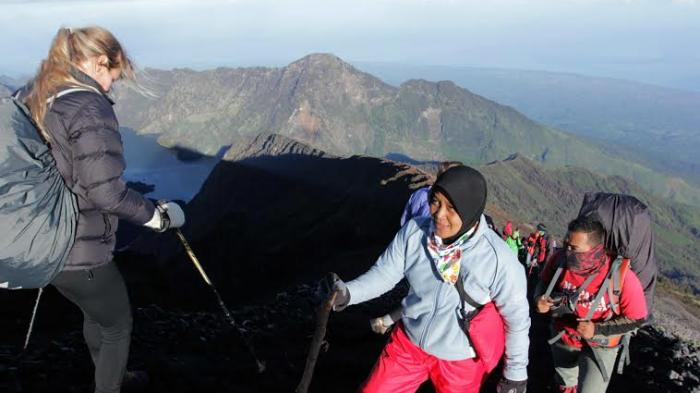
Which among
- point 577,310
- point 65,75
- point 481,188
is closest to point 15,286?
point 65,75

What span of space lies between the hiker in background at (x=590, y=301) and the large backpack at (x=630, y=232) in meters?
0.25

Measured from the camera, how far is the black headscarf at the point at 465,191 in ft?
14.4

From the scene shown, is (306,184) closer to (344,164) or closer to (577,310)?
(344,164)

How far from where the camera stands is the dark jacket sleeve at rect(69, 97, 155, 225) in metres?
4.44

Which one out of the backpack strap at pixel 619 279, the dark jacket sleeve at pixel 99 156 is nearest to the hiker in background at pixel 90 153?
the dark jacket sleeve at pixel 99 156

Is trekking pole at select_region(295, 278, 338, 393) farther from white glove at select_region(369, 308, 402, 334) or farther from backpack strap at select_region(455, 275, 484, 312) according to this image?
white glove at select_region(369, 308, 402, 334)

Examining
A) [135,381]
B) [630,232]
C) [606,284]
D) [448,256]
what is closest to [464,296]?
[448,256]

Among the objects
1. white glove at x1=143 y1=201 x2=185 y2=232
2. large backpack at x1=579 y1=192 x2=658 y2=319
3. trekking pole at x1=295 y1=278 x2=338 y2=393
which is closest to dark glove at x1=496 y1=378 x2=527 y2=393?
trekking pole at x1=295 y1=278 x2=338 y2=393

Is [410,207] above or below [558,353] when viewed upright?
above

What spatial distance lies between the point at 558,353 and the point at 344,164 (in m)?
105

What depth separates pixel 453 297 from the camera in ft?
15.9

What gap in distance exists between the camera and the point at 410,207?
8391mm

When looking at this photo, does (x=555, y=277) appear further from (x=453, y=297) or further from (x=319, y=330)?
(x=319, y=330)

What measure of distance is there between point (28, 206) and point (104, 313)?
1.50 meters
